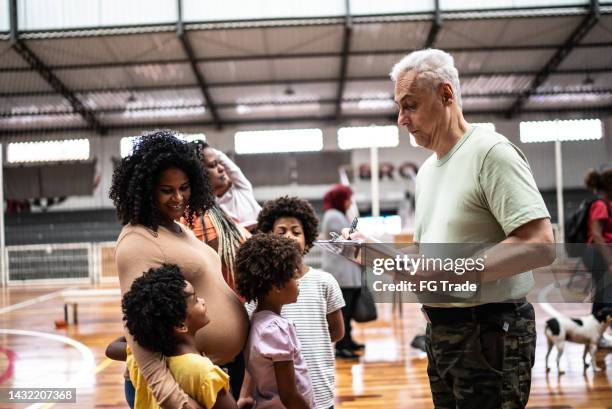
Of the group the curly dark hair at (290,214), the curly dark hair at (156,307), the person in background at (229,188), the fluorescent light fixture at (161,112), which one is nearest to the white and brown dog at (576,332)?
the person in background at (229,188)

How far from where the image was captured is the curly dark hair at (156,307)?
1.59 metres

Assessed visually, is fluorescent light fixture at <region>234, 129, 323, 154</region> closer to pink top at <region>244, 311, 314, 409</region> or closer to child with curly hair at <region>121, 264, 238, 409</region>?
pink top at <region>244, 311, 314, 409</region>

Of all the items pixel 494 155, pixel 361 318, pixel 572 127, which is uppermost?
pixel 572 127

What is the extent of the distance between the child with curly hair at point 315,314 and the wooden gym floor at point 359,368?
160 centimetres

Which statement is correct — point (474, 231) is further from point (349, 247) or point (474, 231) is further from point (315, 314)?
point (315, 314)

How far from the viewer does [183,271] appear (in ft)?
5.55

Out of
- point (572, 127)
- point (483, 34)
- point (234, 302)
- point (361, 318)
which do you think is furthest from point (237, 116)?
point (234, 302)

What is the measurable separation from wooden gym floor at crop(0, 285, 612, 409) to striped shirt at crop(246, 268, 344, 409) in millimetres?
1643

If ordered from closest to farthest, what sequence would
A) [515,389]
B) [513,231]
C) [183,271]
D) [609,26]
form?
[513,231] → [515,389] → [183,271] → [609,26]

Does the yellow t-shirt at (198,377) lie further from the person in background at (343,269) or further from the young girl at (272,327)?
the person in background at (343,269)

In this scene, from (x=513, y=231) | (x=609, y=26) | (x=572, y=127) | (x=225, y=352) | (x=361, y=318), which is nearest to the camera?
(x=513, y=231)

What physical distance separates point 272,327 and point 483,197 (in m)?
0.74

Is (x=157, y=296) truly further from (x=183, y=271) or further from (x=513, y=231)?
(x=513, y=231)

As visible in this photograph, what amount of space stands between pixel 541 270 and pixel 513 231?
0.20 m
